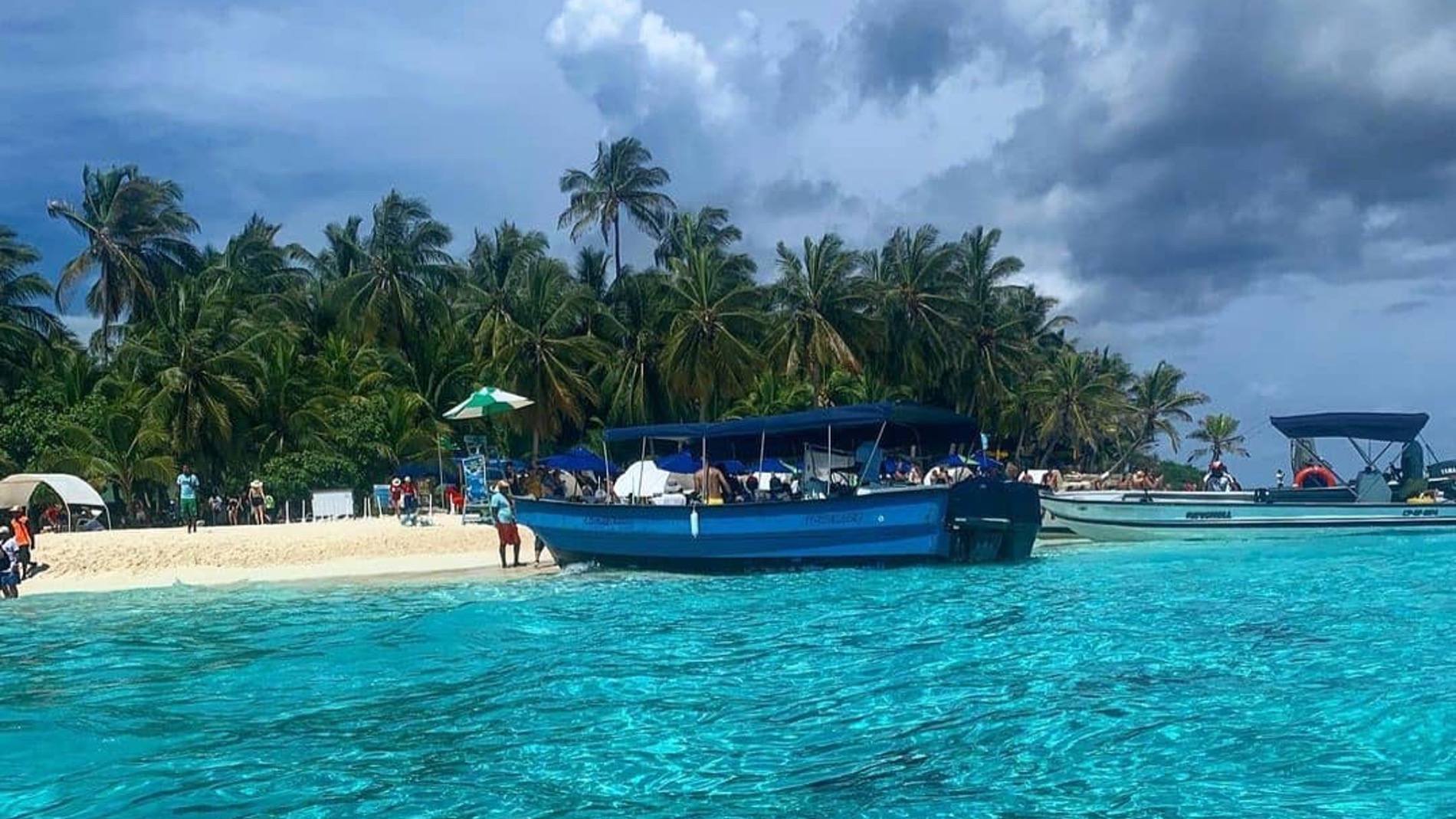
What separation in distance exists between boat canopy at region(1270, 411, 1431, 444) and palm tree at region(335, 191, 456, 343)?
33.0 m

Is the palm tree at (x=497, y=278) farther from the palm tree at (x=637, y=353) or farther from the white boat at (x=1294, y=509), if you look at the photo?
the white boat at (x=1294, y=509)

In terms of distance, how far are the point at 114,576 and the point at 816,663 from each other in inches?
664

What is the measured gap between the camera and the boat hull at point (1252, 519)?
28.6 m

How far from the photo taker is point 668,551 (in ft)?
70.8

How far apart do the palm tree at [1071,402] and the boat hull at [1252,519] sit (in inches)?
1068

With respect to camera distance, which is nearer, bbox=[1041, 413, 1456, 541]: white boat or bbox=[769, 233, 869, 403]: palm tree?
bbox=[1041, 413, 1456, 541]: white boat

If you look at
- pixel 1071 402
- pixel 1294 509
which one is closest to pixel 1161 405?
pixel 1071 402

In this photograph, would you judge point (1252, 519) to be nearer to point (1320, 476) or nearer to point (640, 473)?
point (1320, 476)

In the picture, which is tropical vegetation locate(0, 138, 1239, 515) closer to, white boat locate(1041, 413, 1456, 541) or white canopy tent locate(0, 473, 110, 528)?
white canopy tent locate(0, 473, 110, 528)

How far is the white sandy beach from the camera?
22859 mm

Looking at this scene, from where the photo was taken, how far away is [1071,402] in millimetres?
56219

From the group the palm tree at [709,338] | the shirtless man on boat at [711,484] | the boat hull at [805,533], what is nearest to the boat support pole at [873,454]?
the boat hull at [805,533]

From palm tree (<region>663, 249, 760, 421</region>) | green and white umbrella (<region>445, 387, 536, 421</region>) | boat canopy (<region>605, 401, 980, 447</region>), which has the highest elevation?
palm tree (<region>663, 249, 760, 421</region>)

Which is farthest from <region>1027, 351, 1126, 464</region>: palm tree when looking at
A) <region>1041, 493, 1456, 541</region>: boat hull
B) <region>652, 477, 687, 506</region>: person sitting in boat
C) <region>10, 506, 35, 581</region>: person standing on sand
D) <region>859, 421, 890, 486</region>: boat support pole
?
<region>10, 506, 35, 581</region>: person standing on sand
